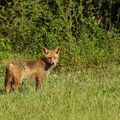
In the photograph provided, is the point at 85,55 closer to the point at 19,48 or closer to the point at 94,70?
the point at 94,70

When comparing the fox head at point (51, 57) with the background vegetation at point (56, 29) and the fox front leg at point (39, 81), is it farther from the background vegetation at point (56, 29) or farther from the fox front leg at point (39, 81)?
the background vegetation at point (56, 29)

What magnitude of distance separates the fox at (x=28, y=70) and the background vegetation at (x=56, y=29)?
124 inches

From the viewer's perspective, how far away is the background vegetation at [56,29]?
15812 mm

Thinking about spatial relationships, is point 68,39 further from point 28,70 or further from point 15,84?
point 15,84

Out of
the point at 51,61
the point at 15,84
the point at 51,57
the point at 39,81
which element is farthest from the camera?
the point at 51,57

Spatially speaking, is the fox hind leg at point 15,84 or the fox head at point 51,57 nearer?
the fox hind leg at point 15,84

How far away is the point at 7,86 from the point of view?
1130 cm

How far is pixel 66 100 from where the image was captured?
969 cm

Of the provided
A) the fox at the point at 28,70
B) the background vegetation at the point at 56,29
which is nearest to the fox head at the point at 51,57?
the fox at the point at 28,70

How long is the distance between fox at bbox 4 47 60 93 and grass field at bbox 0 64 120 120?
0.21 m

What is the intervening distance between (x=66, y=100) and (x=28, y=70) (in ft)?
7.63

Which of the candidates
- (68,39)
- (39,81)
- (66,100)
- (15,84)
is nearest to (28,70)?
(39,81)

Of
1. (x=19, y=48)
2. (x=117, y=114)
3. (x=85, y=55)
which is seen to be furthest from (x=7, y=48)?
(x=117, y=114)

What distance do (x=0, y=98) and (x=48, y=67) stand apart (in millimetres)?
2213
